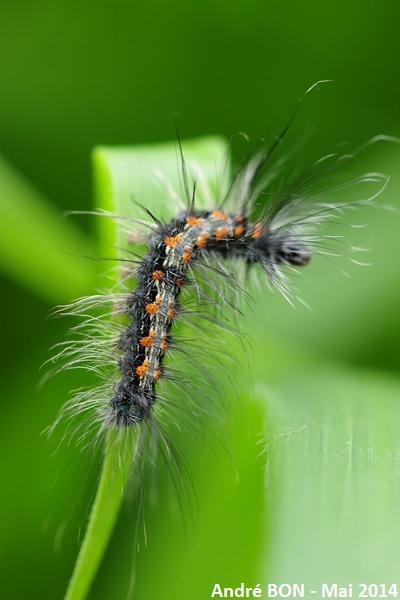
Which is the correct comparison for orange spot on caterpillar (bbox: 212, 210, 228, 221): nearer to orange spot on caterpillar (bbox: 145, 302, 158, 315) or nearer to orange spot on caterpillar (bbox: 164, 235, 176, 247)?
orange spot on caterpillar (bbox: 164, 235, 176, 247)

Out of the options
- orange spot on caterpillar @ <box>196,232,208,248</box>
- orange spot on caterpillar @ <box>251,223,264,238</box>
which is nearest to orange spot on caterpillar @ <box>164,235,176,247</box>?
orange spot on caterpillar @ <box>196,232,208,248</box>

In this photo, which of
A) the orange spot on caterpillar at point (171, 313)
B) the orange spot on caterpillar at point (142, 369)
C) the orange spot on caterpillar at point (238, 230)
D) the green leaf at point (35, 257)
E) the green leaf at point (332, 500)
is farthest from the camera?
the green leaf at point (35, 257)

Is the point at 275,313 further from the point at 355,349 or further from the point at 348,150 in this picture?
the point at 348,150

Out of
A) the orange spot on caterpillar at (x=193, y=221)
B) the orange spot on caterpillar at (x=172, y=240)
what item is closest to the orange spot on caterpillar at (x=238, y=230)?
the orange spot on caterpillar at (x=193, y=221)

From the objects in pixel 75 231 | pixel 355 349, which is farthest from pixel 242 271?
pixel 75 231

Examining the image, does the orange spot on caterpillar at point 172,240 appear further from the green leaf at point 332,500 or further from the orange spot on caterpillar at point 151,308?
the green leaf at point 332,500
